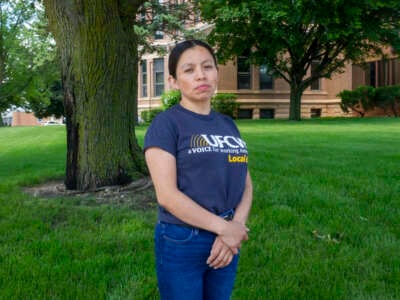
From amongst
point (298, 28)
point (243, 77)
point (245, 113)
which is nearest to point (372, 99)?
point (245, 113)

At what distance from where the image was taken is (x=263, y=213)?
519 centimetres

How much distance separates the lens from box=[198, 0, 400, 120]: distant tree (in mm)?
19406

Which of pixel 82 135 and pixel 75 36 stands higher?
pixel 75 36

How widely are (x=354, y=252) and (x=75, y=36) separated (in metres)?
4.29

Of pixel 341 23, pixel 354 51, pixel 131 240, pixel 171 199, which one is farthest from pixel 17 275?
pixel 354 51

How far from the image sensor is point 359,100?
29.8 meters

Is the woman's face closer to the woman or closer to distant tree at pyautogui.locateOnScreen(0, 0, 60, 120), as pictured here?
the woman

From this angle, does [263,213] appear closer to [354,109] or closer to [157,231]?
[157,231]

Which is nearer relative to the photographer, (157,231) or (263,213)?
(157,231)

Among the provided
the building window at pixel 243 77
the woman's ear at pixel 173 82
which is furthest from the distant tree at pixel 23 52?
the woman's ear at pixel 173 82

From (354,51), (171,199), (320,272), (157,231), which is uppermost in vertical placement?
(354,51)

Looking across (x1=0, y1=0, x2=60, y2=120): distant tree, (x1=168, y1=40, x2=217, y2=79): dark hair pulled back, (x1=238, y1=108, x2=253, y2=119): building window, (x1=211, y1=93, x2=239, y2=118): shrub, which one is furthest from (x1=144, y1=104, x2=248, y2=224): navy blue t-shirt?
(x1=238, y1=108, x2=253, y2=119): building window

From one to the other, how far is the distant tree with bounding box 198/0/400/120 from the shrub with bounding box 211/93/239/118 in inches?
177

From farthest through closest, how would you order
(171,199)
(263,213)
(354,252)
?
(263,213) < (354,252) < (171,199)
